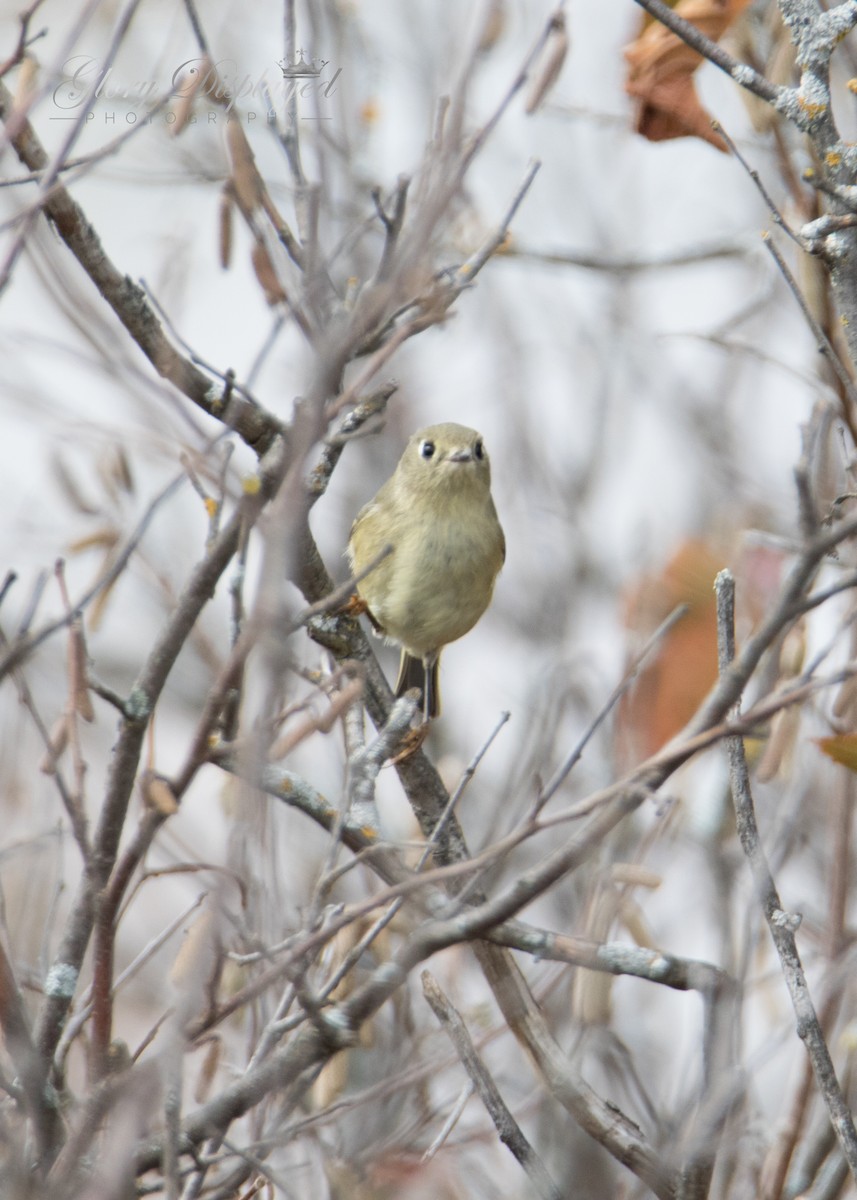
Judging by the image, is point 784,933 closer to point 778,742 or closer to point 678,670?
point 778,742

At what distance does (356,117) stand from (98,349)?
4294mm

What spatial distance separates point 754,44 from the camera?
2.53 m

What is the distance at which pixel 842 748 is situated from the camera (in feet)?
6.16

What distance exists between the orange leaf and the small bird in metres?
1.96

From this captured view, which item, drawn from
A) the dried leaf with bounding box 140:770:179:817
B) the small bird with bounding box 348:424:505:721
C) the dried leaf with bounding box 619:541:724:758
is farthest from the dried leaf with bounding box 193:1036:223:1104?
the small bird with bounding box 348:424:505:721

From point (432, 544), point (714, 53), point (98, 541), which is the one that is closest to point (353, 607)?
point (98, 541)

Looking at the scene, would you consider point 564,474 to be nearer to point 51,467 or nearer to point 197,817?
point 197,817

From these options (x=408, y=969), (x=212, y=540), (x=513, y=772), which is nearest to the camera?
(x=408, y=969)

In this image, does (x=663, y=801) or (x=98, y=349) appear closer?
(x=663, y=801)

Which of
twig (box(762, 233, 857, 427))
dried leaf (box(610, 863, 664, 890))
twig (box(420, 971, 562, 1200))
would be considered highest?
twig (box(762, 233, 857, 427))

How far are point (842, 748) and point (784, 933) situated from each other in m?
0.26

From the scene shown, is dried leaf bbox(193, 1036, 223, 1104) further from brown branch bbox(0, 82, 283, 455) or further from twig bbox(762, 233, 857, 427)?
twig bbox(762, 233, 857, 427)

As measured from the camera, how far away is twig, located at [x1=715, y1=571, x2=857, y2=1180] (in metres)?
1.83

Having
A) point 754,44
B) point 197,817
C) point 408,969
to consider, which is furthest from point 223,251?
point 197,817
